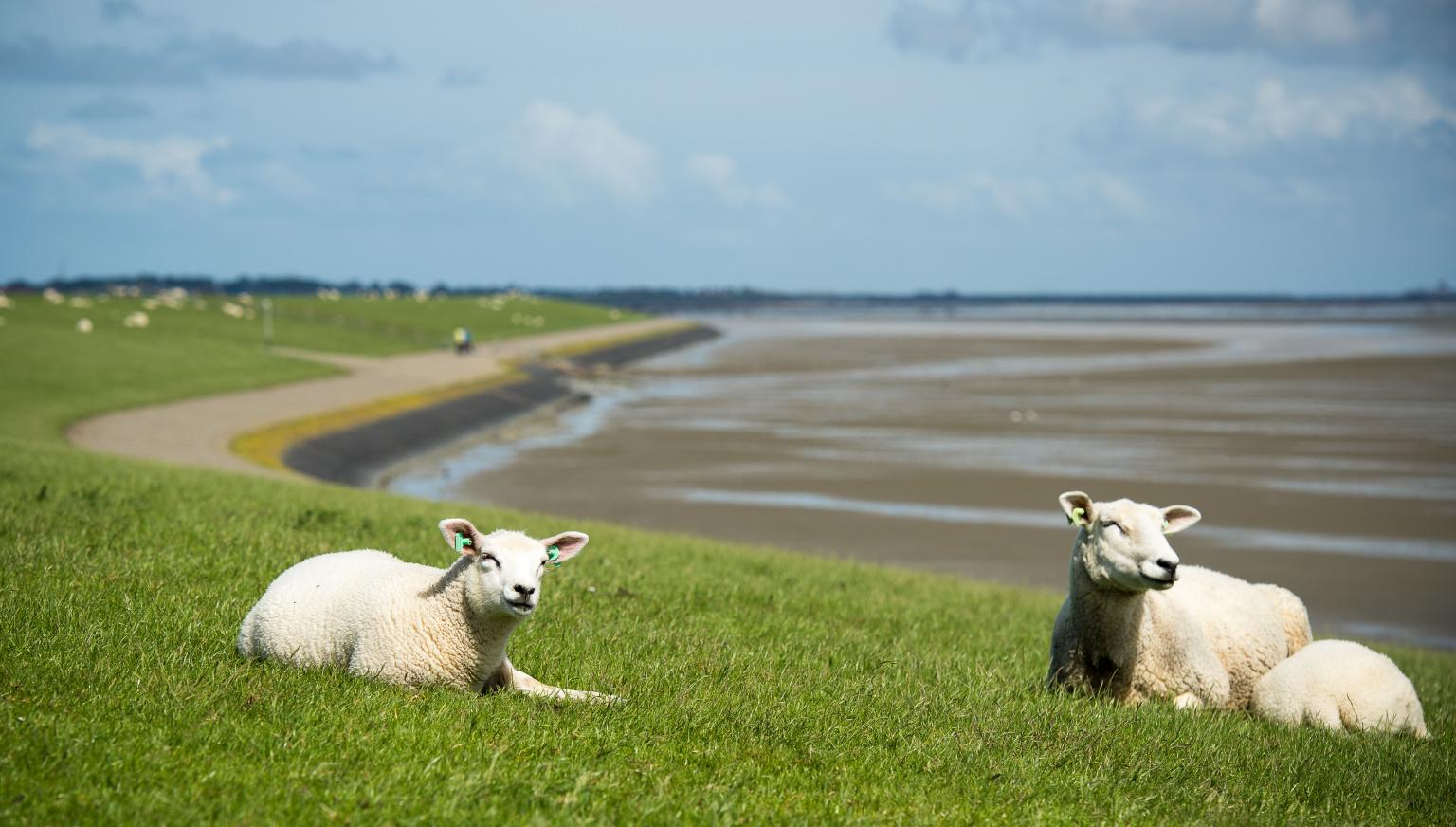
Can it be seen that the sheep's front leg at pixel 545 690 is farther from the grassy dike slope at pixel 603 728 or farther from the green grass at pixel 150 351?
the green grass at pixel 150 351

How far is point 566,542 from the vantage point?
26.8 feet

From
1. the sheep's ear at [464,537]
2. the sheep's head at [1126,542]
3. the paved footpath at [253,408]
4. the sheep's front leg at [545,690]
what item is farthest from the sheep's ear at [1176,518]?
the paved footpath at [253,408]

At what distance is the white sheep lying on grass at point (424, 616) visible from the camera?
7.93 meters

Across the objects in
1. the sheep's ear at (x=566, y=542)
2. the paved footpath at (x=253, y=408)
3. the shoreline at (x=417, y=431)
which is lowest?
the shoreline at (x=417, y=431)

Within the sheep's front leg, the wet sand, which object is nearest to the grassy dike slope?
the sheep's front leg

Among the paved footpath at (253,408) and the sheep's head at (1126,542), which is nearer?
the sheep's head at (1126,542)

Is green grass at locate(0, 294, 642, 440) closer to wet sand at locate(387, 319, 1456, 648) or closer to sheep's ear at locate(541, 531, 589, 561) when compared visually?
wet sand at locate(387, 319, 1456, 648)

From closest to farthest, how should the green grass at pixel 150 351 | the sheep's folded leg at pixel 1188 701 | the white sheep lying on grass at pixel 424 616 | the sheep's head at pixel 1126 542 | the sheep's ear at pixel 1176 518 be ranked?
1. the white sheep lying on grass at pixel 424 616
2. the sheep's head at pixel 1126 542
3. the sheep's ear at pixel 1176 518
4. the sheep's folded leg at pixel 1188 701
5. the green grass at pixel 150 351

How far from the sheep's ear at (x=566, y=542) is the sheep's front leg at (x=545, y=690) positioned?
2.64 feet

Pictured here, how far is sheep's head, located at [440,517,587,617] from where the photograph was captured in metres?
7.59

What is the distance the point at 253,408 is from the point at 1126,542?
39433mm

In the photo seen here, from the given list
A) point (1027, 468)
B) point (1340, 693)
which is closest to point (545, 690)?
point (1340, 693)

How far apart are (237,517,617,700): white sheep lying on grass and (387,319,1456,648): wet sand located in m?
15.4

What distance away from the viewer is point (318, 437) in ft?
129
